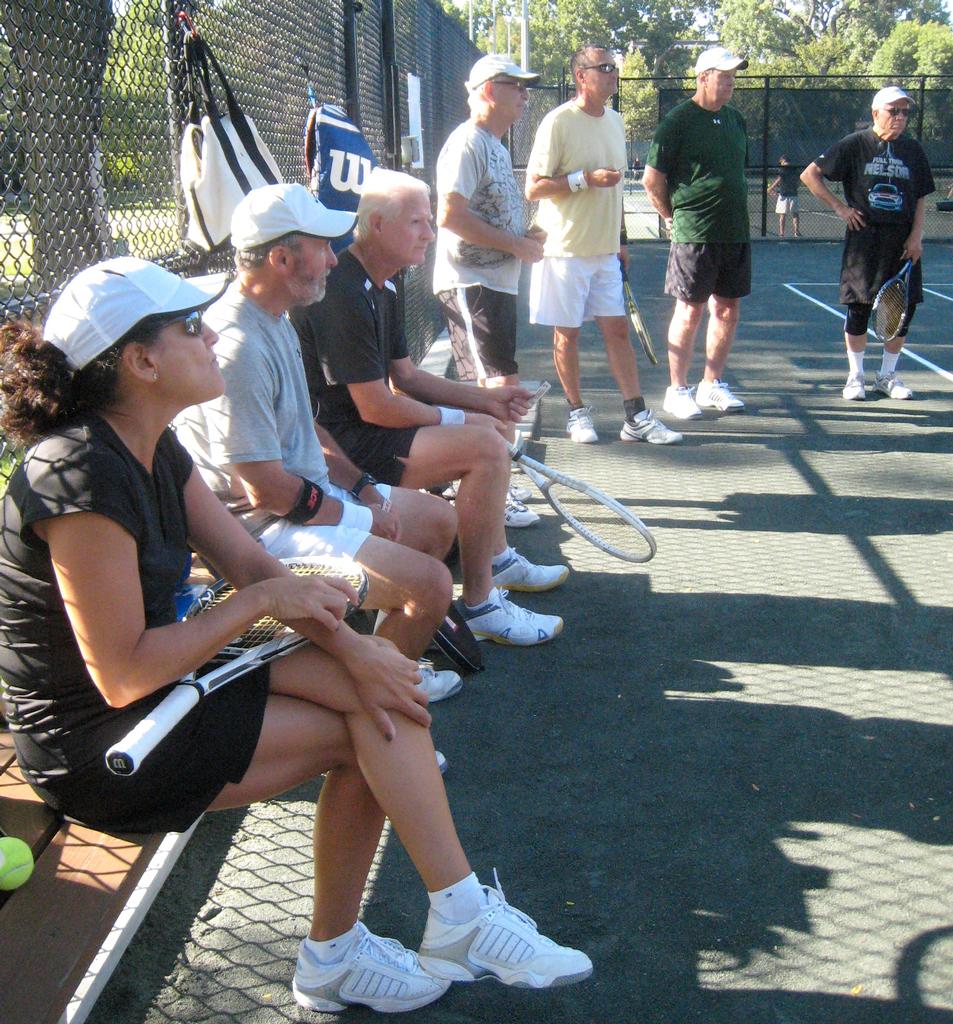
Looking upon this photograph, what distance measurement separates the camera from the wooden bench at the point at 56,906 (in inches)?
70.4

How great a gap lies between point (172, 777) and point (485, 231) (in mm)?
3711

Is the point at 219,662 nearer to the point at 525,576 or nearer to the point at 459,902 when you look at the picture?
the point at 459,902

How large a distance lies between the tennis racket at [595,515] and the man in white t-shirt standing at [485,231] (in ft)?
0.83

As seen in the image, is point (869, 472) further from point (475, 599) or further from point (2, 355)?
point (2, 355)

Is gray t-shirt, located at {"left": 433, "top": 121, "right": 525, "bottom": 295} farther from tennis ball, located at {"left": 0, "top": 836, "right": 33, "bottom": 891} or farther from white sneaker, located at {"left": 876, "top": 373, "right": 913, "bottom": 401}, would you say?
tennis ball, located at {"left": 0, "top": 836, "right": 33, "bottom": 891}

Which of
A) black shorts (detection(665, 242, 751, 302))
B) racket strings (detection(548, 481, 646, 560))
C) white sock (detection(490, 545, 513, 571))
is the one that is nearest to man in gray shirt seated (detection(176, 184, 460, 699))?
white sock (detection(490, 545, 513, 571))

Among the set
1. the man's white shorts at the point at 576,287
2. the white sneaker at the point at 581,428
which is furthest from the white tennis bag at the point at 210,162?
the white sneaker at the point at 581,428

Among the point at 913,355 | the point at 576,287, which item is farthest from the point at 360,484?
the point at 913,355

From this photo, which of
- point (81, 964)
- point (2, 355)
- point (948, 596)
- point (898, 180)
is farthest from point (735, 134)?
point (81, 964)

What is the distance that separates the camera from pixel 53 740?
6.67 feet

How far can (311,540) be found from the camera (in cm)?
307

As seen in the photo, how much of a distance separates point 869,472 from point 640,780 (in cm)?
356

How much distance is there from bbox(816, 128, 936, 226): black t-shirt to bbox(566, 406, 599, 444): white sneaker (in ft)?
7.74

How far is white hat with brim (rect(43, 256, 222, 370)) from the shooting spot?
1.99 meters
